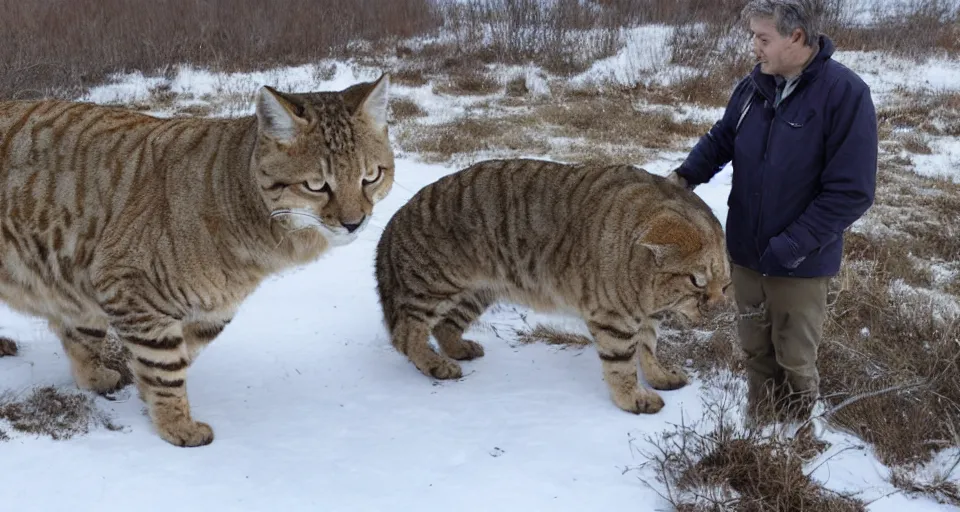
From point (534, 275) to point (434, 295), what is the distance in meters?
0.63

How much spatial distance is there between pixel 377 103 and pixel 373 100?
0.04 m

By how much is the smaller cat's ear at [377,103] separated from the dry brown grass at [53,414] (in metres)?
2.11

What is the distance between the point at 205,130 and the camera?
151 inches

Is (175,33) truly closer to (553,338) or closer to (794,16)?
(553,338)

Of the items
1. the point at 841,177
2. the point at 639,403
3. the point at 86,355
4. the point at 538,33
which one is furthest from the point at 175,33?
the point at 841,177

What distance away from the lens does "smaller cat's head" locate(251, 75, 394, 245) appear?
321 centimetres

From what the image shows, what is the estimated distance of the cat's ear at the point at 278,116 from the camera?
123 inches

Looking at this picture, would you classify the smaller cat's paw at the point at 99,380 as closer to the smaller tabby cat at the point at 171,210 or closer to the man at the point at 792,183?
the smaller tabby cat at the point at 171,210

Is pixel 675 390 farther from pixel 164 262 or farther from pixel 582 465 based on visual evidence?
pixel 164 262

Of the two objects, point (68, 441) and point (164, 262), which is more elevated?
point (164, 262)

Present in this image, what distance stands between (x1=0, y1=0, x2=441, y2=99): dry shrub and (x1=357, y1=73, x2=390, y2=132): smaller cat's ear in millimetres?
11228

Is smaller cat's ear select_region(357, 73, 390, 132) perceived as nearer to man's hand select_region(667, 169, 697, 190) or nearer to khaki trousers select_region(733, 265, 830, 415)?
man's hand select_region(667, 169, 697, 190)

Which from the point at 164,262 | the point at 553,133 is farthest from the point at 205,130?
the point at 553,133

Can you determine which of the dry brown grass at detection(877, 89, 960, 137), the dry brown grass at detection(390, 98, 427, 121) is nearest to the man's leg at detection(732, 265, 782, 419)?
the dry brown grass at detection(390, 98, 427, 121)
